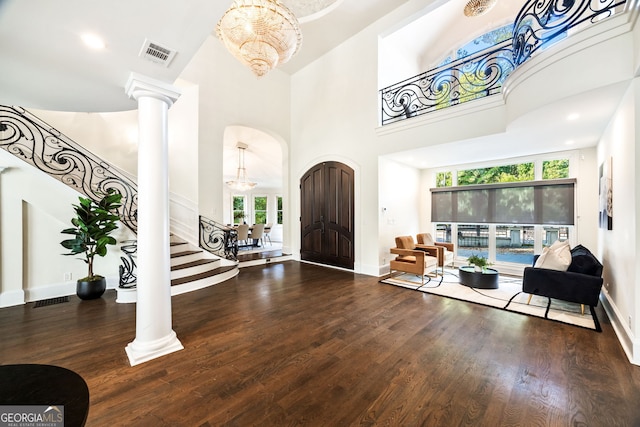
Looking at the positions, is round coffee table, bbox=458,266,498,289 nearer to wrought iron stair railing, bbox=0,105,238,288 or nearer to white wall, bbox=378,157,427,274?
white wall, bbox=378,157,427,274

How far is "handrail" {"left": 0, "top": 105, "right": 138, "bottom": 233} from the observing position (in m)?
4.08

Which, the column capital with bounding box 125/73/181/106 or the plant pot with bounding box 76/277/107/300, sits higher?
the column capital with bounding box 125/73/181/106

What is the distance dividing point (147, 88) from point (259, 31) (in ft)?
6.18

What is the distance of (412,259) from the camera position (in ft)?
17.3

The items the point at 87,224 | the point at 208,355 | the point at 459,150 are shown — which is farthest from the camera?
the point at 459,150

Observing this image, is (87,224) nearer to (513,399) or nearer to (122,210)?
(122,210)

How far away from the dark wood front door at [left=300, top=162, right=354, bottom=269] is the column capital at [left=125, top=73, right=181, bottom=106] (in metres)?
4.19

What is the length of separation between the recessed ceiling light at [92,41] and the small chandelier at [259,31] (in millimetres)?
2035

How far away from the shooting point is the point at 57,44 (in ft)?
6.10

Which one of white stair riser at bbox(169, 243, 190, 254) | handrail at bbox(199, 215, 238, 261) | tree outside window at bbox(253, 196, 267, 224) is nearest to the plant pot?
white stair riser at bbox(169, 243, 190, 254)

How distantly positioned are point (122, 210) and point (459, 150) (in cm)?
706

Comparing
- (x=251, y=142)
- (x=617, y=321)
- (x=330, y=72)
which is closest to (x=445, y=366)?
(x=617, y=321)

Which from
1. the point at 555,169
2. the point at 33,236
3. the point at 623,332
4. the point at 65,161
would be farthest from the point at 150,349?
the point at 555,169

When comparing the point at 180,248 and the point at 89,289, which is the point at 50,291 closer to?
the point at 89,289
